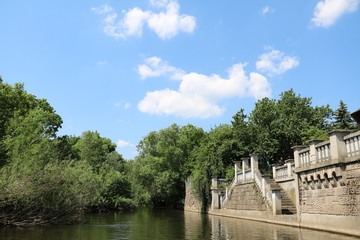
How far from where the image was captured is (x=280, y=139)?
29688 mm

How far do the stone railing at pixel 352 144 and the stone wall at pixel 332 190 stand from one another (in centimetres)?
41

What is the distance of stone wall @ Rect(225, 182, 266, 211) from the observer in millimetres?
20641

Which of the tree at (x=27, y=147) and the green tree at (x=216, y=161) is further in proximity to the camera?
the green tree at (x=216, y=161)

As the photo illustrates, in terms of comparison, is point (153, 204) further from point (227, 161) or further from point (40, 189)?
point (40, 189)

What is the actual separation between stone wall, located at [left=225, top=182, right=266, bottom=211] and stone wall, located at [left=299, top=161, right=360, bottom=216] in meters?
5.47

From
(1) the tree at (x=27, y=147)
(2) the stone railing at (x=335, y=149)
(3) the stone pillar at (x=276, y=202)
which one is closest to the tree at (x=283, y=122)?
(3) the stone pillar at (x=276, y=202)

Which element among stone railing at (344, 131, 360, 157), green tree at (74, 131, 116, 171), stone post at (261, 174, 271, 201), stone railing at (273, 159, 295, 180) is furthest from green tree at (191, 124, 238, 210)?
green tree at (74, 131, 116, 171)

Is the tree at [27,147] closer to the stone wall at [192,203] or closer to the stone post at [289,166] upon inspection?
the stone post at [289,166]

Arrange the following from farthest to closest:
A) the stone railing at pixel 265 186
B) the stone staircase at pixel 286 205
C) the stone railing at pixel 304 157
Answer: the stone railing at pixel 265 186, the stone staircase at pixel 286 205, the stone railing at pixel 304 157

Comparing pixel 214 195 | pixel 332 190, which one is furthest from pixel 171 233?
pixel 214 195

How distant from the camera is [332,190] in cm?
1288

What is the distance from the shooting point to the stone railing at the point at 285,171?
18.8m

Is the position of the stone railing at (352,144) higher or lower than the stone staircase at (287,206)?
higher

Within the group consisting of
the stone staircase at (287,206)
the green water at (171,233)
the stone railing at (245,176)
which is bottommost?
the green water at (171,233)
